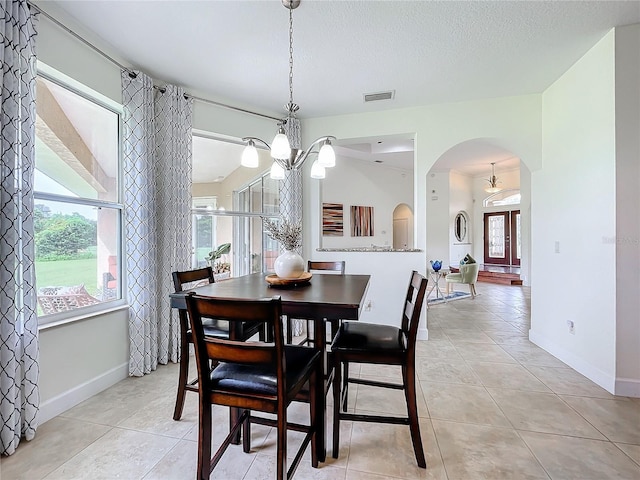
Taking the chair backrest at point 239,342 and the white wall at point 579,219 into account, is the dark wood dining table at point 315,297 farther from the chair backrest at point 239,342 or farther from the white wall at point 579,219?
the white wall at point 579,219

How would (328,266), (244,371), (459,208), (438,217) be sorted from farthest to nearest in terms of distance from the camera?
1. (459,208)
2. (438,217)
3. (328,266)
4. (244,371)

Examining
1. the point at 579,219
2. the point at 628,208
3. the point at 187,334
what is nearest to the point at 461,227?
the point at 579,219

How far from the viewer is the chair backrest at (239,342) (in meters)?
1.16

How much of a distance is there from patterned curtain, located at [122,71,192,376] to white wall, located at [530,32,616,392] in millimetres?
3643

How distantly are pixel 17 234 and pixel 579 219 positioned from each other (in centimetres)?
416

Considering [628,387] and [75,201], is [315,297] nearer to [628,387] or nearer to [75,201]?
[75,201]

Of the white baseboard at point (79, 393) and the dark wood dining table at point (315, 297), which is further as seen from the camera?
the white baseboard at point (79, 393)

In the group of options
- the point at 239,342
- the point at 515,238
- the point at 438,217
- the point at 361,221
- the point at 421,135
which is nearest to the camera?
the point at 239,342

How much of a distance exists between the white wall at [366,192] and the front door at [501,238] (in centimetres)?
327

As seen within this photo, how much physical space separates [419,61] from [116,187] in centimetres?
291

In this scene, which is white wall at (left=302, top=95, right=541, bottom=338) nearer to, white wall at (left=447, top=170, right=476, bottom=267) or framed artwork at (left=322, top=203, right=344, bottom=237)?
framed artwork at (left=322, top=203, right=344, bottom=237)

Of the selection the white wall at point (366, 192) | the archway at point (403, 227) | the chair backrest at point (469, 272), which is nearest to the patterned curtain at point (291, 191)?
the white wall at point (366, 192)

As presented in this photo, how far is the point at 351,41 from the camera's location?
96.0 inches

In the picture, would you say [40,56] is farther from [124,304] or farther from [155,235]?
[124,304]
